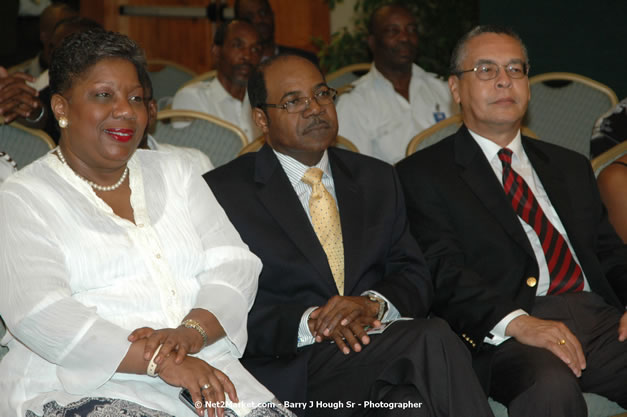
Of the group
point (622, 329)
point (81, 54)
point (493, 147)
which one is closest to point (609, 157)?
point (493, 147)

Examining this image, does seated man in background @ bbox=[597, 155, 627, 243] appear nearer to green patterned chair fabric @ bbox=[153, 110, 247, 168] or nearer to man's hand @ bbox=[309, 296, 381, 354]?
man's hand @ bbox=[309, 296, 381, 354]

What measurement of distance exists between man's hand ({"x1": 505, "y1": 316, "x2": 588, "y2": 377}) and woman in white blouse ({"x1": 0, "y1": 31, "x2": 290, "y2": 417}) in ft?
2.68

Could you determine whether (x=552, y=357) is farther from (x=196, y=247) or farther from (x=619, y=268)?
(x=196, y=247)

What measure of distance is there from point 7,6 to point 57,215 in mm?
4951

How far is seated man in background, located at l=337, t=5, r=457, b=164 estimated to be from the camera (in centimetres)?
437

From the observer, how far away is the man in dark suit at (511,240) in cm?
227

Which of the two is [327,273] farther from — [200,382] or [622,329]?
[622,329]

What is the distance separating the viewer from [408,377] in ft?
6.58

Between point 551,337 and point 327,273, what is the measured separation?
27.6 inches

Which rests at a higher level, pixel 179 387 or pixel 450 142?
pixel 450 142

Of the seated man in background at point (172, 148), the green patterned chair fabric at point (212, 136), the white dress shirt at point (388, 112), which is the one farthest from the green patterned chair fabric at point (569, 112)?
the seated man in background at point (172, 148)

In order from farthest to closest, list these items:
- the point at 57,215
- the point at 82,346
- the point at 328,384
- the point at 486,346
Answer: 1. the point at 486,346
2. the point at 328,384
3. the point at 57,215
4. the point at 82,346

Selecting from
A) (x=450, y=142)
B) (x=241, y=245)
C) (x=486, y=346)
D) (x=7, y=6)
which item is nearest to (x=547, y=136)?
(x=450, y=142)

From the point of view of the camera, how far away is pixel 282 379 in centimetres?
215
